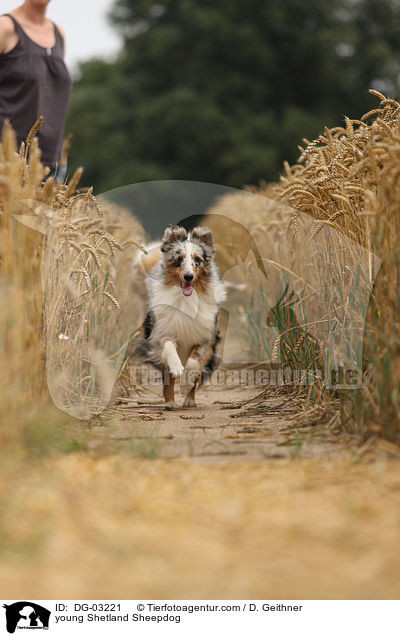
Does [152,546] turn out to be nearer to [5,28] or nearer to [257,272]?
[5,28]

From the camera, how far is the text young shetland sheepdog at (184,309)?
5645 mm

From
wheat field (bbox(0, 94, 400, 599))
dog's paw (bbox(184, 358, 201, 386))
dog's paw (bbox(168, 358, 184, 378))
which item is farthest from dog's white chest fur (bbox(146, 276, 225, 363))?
wheat field (bbox(0, 94, 400, 599))

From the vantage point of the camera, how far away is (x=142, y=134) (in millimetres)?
26500

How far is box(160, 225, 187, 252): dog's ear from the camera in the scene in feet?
18.8

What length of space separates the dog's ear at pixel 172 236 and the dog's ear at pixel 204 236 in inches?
3.3

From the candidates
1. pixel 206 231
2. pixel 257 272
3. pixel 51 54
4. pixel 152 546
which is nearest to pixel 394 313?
pixel 152 546

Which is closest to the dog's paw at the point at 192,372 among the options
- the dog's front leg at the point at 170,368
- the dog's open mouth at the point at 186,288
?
the dog's front leg at the point at 170,368

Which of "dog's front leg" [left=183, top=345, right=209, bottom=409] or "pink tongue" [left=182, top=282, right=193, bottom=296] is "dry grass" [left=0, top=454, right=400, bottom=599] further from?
"pink tongue" [left=182, top=282, right=193, bottom=296]

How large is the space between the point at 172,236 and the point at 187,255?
25 centimetres

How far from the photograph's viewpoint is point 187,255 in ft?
18.4

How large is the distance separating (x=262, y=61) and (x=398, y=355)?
84.9ft
